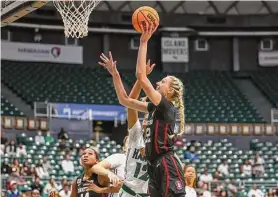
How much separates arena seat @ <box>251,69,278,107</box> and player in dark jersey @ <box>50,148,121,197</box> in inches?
965

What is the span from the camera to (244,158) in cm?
2545

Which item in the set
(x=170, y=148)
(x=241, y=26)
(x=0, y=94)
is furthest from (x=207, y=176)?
(x=170, y=148)

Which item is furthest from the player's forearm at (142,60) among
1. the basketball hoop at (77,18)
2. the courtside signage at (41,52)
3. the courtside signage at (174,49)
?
the courtside signage at (174,49)

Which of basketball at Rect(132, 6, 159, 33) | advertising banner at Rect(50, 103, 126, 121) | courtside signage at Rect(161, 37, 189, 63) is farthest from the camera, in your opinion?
courtside signage at Rect(161, 37, 189, 63)

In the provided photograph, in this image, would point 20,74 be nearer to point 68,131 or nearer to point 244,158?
point 68,131

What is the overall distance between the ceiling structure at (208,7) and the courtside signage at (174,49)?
1340mm

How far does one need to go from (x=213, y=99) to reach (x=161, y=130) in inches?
944

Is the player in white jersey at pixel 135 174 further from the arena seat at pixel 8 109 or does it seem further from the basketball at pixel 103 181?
the arena seat at pixel 8 109

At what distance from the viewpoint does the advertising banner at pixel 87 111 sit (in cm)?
2662

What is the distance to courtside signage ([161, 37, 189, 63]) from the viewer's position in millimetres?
31938

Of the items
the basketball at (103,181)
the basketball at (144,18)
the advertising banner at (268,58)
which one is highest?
the advertising banner at (268,58)

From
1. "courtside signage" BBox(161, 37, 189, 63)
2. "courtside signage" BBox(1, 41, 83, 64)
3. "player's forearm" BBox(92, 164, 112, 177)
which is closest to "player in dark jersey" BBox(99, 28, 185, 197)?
"player's forearm" BBox(92, 164, 112, 177)

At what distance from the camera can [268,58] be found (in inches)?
1297

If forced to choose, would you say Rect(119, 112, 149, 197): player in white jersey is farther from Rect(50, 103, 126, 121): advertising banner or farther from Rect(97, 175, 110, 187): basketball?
Rect(50, 103, 126, 121): advertising banner
